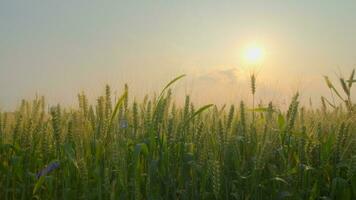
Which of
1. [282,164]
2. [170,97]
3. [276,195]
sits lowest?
[276,195]

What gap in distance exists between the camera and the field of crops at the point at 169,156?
7.93 ft

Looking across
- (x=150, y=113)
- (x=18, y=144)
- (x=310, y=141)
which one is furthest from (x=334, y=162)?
(x=18, y=144)

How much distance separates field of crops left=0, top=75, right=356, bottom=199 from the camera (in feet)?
7.93

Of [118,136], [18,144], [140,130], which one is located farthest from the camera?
[18,144]

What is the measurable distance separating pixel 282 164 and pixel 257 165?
47 centimetres

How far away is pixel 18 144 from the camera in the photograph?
3164 millimetres

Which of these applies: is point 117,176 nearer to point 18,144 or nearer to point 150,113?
point 150,113

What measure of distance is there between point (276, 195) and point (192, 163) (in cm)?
53

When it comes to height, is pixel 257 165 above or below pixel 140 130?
below

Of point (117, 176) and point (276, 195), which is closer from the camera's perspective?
point (117, 176)

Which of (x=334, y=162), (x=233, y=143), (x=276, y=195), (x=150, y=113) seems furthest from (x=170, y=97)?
(x=334, y=162)

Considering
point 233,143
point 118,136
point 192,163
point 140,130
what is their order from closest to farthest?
1. point 118,136
2. point 192,163
3. point 233,143
4. point 140,130

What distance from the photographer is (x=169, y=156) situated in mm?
2652

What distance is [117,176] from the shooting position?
2361mm
